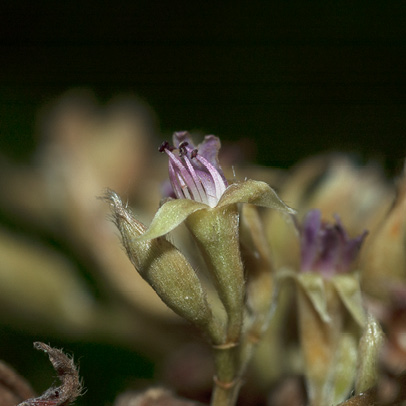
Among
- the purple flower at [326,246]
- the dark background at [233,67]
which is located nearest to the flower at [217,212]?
the purple flower at [326,246]

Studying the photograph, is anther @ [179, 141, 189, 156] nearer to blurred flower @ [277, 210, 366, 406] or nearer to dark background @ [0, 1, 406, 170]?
Answer: blurred flower @ [277, 210, 366, 406]

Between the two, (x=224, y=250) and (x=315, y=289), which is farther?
(x=315, y=289)

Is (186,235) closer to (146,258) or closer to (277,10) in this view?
(146,258)

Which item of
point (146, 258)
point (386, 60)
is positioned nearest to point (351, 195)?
point (146, 258)

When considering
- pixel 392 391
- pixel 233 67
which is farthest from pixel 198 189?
pixel 233 67

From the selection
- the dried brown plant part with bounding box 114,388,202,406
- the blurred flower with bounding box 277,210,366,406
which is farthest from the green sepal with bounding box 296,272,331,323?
the dried brown plant part with bounding box 114,388,202,406

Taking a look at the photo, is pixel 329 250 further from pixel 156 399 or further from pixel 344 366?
pixel 156 399

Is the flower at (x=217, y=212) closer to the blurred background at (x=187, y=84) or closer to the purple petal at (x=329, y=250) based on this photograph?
the purple petal at (x=329, y=250)
